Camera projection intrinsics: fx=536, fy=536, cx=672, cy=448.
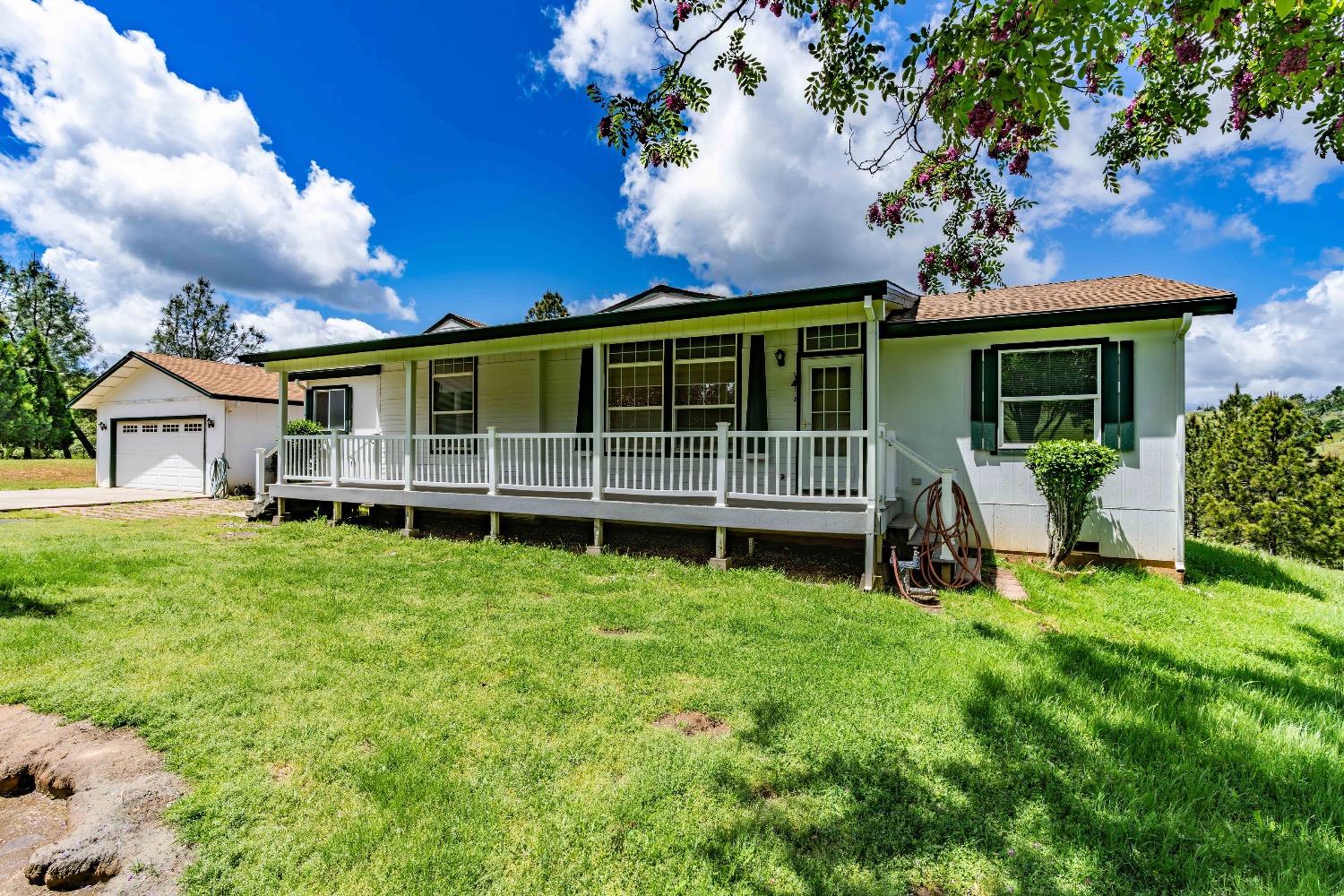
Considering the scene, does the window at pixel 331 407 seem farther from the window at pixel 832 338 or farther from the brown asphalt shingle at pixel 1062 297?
the brown asphalt shingle at pixel 1062 297

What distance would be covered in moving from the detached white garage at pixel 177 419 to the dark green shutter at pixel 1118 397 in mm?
19758

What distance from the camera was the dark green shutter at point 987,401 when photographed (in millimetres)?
7258

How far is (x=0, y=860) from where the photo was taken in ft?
7.00

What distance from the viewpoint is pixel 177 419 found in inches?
656

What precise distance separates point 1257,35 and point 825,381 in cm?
522

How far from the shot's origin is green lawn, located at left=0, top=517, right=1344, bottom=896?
2061 mm

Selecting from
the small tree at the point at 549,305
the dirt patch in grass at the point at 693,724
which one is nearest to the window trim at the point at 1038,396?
the dirt patch in grass at the point at 693,724

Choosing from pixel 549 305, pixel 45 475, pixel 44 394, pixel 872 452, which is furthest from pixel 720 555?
pixel 44 394

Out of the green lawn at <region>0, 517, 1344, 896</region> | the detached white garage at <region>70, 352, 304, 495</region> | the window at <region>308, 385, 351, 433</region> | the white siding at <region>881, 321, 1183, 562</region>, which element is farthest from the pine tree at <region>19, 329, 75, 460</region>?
the white siding at <region>881, 321, 1183, 562</region>

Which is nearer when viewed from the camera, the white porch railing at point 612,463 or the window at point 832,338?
the white porch railing at point 612,463

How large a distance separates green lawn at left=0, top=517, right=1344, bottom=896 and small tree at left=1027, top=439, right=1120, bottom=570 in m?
0.92

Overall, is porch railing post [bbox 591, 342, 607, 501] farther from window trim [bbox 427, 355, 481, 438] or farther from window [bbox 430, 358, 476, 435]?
window [bbox 430, 358, 476, 435]

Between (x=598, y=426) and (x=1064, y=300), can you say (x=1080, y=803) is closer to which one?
(x=598, y=426)

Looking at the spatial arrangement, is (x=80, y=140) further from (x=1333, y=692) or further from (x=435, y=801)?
(x=1333, y=692)
